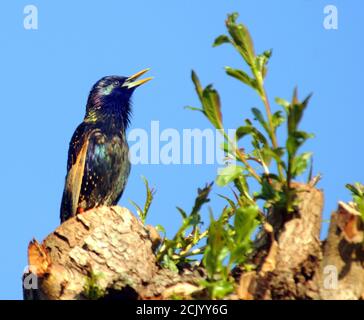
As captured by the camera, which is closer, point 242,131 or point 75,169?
point 242,131

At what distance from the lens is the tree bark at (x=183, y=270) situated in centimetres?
407

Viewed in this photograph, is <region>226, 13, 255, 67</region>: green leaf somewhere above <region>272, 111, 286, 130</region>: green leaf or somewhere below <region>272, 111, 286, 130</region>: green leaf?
above

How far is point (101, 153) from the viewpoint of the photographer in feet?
27.6

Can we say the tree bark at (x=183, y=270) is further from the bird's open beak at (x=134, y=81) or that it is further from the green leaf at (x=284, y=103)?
the bird's open beak at (x=134, y=81)

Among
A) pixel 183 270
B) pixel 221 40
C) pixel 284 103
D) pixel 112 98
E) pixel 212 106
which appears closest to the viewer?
pixel 284 103

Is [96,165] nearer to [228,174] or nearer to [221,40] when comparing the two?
[221,40]

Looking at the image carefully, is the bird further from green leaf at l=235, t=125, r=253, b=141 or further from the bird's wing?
green leaf at l=235, t=125, r=253, b=141

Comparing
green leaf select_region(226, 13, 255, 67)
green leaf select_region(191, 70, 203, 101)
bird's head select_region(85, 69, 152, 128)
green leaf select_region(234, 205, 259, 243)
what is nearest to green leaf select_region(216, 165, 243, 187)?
green leaf select_region(234, 205, 259, 243)

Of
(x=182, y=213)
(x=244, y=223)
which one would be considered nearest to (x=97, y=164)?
(x=182, y=213)

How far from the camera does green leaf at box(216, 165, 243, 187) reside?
4.17 meters

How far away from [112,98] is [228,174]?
521 cm

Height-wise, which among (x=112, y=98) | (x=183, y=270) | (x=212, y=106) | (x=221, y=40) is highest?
(x=112, y=98)

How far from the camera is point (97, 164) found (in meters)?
8.39

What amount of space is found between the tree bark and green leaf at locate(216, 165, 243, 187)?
323mm
